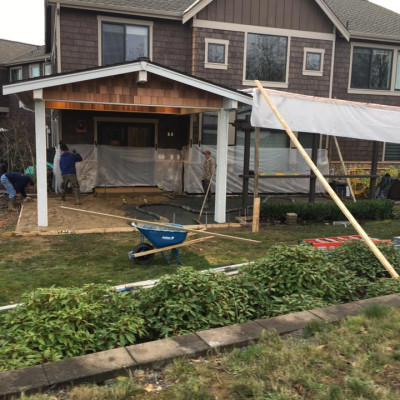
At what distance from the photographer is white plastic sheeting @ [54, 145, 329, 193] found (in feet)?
50.6

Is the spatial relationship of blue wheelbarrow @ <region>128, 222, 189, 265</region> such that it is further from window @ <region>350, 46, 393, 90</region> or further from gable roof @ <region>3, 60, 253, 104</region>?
window @ <region>350, 46, 393, 90</region>

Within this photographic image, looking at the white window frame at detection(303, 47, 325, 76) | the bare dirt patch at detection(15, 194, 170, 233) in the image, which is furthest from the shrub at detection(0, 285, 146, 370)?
the white window frame at detection(303, 47, 325, 76)

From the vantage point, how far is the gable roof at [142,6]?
13828mm

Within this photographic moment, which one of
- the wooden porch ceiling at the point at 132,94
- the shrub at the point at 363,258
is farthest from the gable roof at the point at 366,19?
the shrub at the point at 363,258

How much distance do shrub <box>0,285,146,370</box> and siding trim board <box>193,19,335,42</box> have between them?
1312 centimetres

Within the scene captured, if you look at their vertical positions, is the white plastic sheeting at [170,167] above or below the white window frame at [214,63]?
below

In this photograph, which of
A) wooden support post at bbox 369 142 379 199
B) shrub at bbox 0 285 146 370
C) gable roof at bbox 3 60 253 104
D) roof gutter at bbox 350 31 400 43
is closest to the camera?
A: shrub at bbox 0 285 146 370

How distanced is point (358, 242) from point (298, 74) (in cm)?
1159

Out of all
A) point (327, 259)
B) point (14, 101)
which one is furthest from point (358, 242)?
point (14, 101)

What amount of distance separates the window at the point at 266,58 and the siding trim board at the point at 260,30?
0.17 metres

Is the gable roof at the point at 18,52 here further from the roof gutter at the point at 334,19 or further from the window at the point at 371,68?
the window at the point at 371,68

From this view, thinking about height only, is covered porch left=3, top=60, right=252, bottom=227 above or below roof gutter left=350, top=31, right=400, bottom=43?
below

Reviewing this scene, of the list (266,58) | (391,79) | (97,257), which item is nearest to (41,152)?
(97,257)

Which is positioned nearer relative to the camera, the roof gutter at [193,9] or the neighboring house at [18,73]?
the roof gutter at [193,9]
